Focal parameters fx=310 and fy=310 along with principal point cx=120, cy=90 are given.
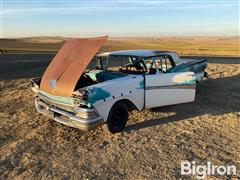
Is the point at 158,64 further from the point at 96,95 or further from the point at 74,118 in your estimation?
the point at 74,118

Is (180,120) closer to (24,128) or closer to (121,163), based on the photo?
(121,163)

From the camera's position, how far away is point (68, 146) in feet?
18.4

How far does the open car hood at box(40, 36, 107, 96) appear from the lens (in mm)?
5840

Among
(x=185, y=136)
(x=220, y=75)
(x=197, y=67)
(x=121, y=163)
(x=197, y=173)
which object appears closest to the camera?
(x=197, y=173)

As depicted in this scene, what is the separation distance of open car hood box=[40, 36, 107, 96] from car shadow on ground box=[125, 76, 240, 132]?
154cm

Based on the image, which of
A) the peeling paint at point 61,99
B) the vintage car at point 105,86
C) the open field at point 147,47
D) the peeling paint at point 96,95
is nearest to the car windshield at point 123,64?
the vintage car at point 105,86

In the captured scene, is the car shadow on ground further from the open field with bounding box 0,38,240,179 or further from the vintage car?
the vintage car

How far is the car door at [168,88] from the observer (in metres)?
6.67

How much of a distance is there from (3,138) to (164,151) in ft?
10.3

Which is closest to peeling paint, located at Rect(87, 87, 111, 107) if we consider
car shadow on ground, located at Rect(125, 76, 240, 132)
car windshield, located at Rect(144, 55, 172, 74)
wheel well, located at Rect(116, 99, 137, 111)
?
wheel well, located at Rect(116, 99, 137, 111)

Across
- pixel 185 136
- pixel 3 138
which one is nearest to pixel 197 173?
pixel 185 136

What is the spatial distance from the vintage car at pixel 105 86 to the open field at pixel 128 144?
1.32ft

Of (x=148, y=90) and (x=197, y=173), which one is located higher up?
(x=148, y=90)

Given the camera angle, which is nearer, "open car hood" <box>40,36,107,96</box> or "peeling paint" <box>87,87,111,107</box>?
"peeling paint" <box>87,87,111,107</box>
